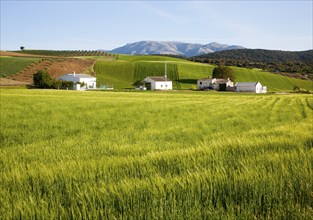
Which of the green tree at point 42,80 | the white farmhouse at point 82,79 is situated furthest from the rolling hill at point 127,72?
the green tree at point 42,80

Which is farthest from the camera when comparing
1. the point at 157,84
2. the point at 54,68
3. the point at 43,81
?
the point at 54,68

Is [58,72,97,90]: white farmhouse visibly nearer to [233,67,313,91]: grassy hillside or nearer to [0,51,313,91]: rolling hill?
[0,51,313,91]: rolling hill

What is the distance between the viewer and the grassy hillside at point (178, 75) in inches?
5207

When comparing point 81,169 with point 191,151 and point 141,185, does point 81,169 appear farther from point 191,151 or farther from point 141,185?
point 191,151

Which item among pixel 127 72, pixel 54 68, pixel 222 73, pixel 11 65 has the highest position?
pixel 11 65

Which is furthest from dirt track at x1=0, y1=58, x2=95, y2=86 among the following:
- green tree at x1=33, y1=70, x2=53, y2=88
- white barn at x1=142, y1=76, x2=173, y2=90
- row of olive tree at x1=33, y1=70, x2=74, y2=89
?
white barn at x1=142, y1=76, x2=173, y2=90

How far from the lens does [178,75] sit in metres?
145

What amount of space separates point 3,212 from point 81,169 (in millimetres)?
1764

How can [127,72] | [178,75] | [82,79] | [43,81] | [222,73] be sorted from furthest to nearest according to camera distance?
[178,75]
[127,72]
[222,73]
[82,79]
[43,81]

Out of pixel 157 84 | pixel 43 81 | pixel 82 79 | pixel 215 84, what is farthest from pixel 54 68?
pixel 215 84

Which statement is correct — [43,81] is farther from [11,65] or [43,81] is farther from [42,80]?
[11,65]

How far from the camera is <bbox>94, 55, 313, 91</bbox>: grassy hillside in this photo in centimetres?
13225

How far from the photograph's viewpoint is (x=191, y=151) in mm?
6602

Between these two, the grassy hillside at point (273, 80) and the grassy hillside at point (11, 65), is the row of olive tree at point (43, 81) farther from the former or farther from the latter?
the grassy hillside at point (273, 80)
